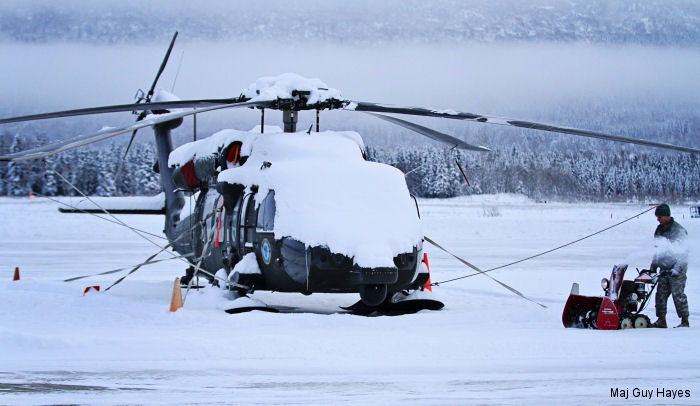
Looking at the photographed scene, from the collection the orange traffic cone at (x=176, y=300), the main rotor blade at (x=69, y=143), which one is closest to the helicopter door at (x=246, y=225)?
the orange traffic cone at (x=176, y=300)

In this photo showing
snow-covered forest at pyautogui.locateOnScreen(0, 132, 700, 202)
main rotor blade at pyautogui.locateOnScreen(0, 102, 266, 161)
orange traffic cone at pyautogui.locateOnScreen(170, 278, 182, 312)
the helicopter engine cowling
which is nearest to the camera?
main rotor blade at pyautogui.locateOnScreen(0, 102, 266, 161)

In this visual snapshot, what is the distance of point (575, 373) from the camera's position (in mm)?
6328

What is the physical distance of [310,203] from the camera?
9.94m

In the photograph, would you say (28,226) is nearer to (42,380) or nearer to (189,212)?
(189,212)

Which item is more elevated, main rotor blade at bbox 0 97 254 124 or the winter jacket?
main rotor blade at bbox 0 97 254 124

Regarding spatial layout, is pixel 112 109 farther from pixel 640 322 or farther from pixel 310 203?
pixel 640 322

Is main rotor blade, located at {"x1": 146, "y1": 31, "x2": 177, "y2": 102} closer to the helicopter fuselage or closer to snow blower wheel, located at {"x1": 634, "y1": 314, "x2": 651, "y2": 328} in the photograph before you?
the helicopter fuselage

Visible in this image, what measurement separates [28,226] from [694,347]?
39.8m

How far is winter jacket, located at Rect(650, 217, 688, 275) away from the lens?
30.2ft

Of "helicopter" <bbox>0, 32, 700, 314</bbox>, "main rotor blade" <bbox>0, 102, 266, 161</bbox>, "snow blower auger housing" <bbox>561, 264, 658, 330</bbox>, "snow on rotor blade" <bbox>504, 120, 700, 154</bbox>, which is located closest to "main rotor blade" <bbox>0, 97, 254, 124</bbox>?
"helicopter" <bbox>0, 32, 700, 314</bbox>

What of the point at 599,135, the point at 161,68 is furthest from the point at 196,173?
the point at 599,135

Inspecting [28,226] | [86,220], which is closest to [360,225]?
[28,226]

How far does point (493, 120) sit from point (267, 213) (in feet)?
10.9

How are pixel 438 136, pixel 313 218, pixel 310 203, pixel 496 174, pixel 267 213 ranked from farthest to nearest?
pixel 496 174, pixel 438 136, pixel 267 213, pixel 310 203, pixel 313 218
